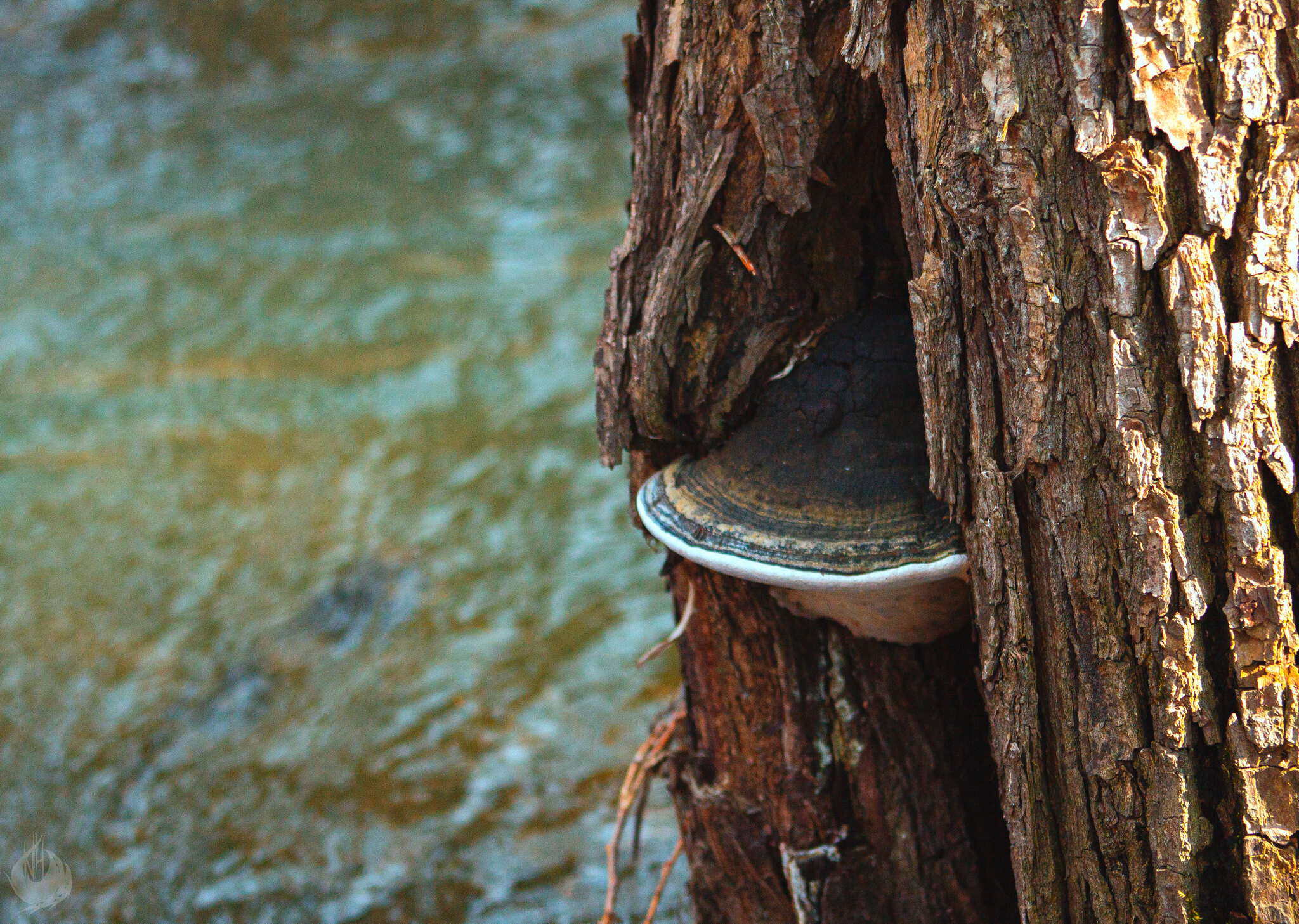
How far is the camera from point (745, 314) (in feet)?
4.73

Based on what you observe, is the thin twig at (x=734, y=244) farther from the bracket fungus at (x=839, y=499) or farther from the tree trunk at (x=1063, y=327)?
the bracket fungus at (x=839, y=499)

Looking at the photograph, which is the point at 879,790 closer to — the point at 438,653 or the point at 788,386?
the point at 788,386

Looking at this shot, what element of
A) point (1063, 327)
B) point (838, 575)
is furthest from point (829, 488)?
point (1063, 327)

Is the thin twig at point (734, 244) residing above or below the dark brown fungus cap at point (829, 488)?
above

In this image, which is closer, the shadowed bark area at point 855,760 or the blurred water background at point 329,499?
the shadowed bark area at point 855,760

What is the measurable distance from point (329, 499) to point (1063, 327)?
402 centimetres

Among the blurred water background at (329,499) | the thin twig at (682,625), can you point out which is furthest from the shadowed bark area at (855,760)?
the blurred water background at (329,499)

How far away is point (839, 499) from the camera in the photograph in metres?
1.29

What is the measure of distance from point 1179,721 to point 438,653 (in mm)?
2841

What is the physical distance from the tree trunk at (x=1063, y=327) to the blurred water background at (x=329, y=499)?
159cm

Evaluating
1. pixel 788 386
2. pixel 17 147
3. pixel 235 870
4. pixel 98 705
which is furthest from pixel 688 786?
pixel 17 147

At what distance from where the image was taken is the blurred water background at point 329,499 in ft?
9.50

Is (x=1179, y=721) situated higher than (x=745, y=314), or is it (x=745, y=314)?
(x=745, y=314)

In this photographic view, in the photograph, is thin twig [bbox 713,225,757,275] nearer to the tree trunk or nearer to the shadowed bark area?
the tree trunk
